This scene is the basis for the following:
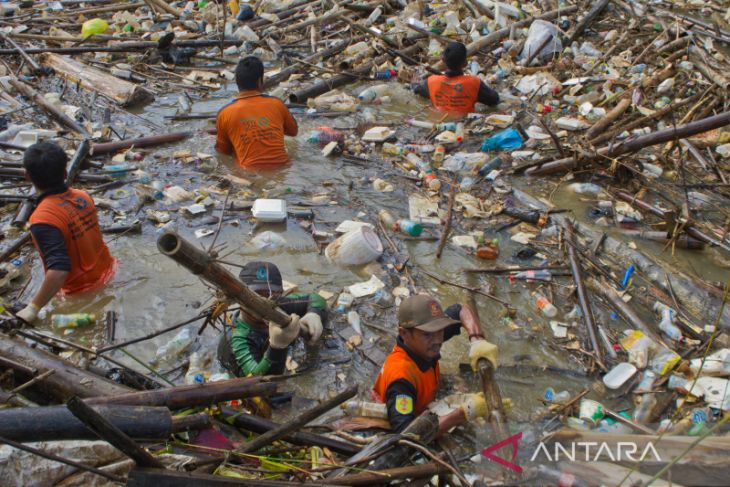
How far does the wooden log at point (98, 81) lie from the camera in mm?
9086

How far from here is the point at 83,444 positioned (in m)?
2.46

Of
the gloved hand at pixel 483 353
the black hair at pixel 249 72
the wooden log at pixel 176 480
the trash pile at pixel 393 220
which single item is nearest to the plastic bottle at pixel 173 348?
the trash pile at pixel 393 220

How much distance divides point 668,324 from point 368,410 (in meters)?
2.53

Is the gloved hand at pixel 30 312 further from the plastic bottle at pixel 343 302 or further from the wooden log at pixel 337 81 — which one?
the wooden log at pixel 337 81

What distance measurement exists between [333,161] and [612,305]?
3.93 m

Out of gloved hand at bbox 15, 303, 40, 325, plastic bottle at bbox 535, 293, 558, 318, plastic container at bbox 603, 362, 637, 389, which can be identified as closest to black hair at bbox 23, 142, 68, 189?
gloved hand at bbox 15, 303, 40, 325

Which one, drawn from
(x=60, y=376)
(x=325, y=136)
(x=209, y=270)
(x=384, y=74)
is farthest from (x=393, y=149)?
(x=209, y=270)

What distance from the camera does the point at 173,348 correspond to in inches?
185

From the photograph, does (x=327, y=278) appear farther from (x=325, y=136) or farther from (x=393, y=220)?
(x=325, y=136)

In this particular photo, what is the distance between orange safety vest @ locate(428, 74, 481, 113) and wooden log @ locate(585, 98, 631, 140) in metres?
1.67

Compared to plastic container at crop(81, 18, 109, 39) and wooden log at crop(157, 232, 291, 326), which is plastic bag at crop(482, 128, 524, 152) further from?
plastic container at crop(81, 18, 109, 39)

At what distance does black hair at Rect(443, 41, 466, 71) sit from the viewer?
776cm

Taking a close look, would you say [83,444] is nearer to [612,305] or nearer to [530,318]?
[530,318]

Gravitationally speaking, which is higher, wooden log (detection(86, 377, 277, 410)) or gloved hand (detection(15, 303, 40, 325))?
wooden log (detection(86, 377, 277, 410))
